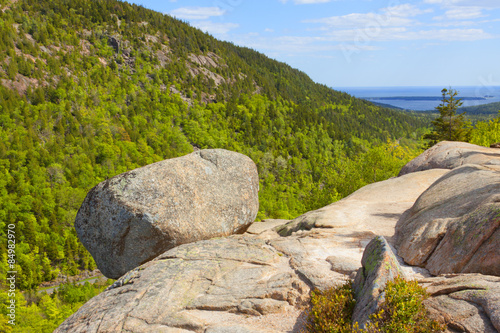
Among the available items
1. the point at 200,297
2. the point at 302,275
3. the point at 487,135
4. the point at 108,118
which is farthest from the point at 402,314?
the point at 108,118

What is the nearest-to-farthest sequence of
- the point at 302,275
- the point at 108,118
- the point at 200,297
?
1. the point at 200,297
2. the point at 302,275
3. the point at 108,118

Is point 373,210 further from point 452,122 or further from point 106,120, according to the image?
point 106,120

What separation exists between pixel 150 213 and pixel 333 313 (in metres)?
9.11

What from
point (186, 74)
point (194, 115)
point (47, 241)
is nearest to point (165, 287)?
point (47, 241)

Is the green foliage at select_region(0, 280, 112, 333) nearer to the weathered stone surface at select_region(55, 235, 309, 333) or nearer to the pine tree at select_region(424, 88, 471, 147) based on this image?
the weathered stone surface at select_region(55, 235, 309, 333)

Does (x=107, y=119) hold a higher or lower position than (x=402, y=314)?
higher

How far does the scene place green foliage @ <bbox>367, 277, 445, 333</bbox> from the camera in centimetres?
590

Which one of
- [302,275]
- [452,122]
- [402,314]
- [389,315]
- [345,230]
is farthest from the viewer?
[452,122]

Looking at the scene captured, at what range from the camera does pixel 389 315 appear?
623cm

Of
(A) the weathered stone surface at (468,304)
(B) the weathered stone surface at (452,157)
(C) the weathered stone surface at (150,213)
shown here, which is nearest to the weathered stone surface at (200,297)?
(C) the weathered stone surface at (150,213)

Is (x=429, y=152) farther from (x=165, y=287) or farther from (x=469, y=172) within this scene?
(x=165, y=287)

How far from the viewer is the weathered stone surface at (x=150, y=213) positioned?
44.4ft

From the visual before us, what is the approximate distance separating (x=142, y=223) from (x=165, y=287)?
194 inches

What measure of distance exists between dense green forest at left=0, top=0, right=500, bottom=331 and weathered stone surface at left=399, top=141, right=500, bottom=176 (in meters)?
63.0
